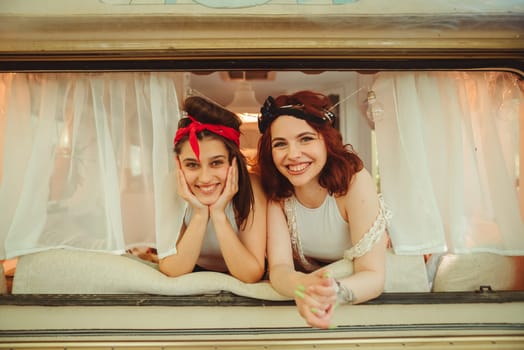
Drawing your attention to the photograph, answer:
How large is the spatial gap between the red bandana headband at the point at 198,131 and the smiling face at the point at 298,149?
24 cm

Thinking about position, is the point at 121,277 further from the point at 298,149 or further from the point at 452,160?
the point at 452,160

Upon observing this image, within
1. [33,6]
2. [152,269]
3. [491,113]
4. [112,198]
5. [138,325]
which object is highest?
[33,6]

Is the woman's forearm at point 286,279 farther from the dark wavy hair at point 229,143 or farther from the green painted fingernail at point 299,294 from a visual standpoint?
the dark wavy hair at point 229,143

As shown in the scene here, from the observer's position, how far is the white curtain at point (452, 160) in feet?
5.50

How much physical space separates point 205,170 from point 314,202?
0.59 metres

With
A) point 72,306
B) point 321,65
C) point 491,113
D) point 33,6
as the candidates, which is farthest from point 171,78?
point 491,113

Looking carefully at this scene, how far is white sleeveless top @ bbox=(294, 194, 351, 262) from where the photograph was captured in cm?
170

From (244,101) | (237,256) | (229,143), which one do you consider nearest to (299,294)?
(237,256)

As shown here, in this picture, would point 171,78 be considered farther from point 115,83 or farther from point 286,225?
point 286,225

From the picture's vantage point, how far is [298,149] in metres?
1.60

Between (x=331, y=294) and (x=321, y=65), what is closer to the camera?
(x=331, y=294)

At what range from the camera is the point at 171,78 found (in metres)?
1.68

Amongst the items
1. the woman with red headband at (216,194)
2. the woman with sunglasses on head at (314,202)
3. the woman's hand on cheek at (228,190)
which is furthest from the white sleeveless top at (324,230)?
the woman's hand on cheek at (228,190)

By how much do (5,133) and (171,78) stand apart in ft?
2.86
